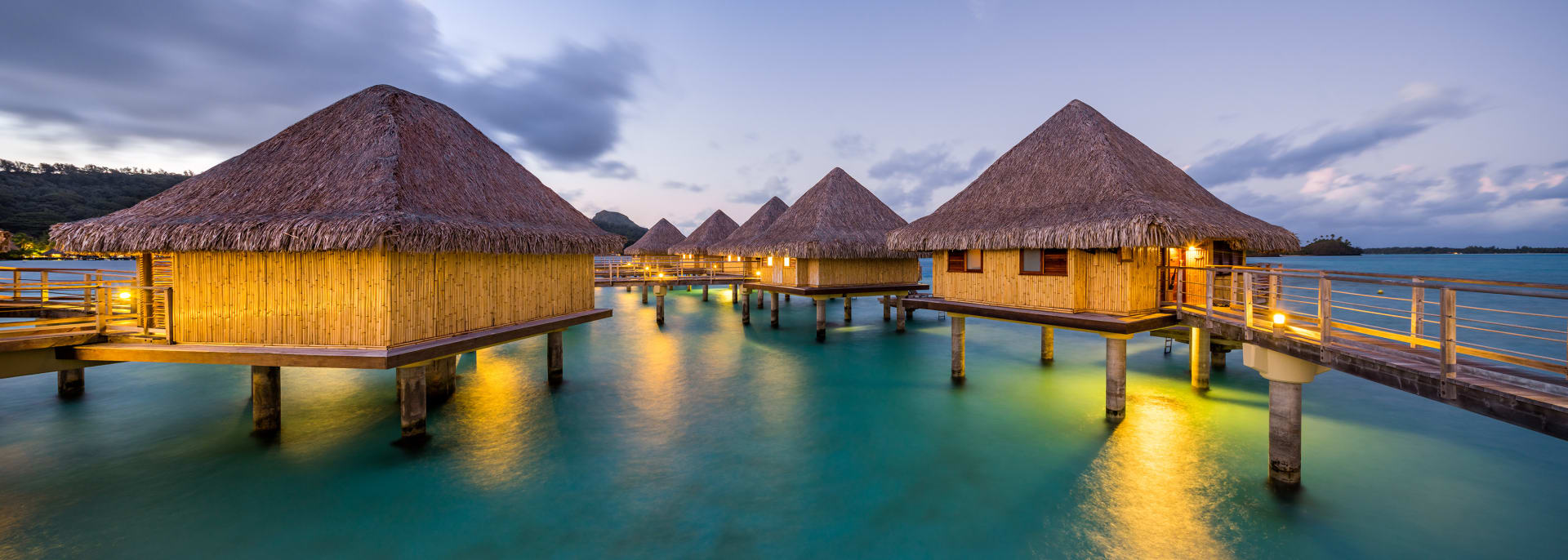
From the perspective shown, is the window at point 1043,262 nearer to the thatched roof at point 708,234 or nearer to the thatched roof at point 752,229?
the thatched roof at point 752,229

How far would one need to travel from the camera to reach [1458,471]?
8555mm

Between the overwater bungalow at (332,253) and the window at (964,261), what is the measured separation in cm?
889

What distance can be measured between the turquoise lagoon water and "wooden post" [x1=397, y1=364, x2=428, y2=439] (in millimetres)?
410

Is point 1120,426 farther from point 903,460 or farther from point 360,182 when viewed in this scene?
point 360,182

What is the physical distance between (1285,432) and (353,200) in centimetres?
A: 1375

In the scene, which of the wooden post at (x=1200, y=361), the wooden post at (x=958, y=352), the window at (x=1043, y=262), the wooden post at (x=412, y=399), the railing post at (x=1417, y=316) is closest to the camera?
→ the railing post at (x=1417, y=316)

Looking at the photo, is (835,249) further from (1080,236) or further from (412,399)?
(412,399)

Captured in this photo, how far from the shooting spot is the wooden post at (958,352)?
13.3m

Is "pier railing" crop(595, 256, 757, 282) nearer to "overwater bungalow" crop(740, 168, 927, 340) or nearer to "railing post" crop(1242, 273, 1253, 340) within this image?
"overwater bungalow" crop(740, 168, 927, 340)

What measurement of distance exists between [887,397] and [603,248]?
24.0ft

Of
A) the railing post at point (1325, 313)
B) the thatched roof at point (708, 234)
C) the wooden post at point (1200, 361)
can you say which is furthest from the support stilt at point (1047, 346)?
the thatched roof at point (708, 234)

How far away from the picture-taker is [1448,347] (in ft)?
15.6

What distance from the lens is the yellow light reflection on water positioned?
21.0ft

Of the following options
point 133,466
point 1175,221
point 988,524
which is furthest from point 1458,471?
point 133,466
